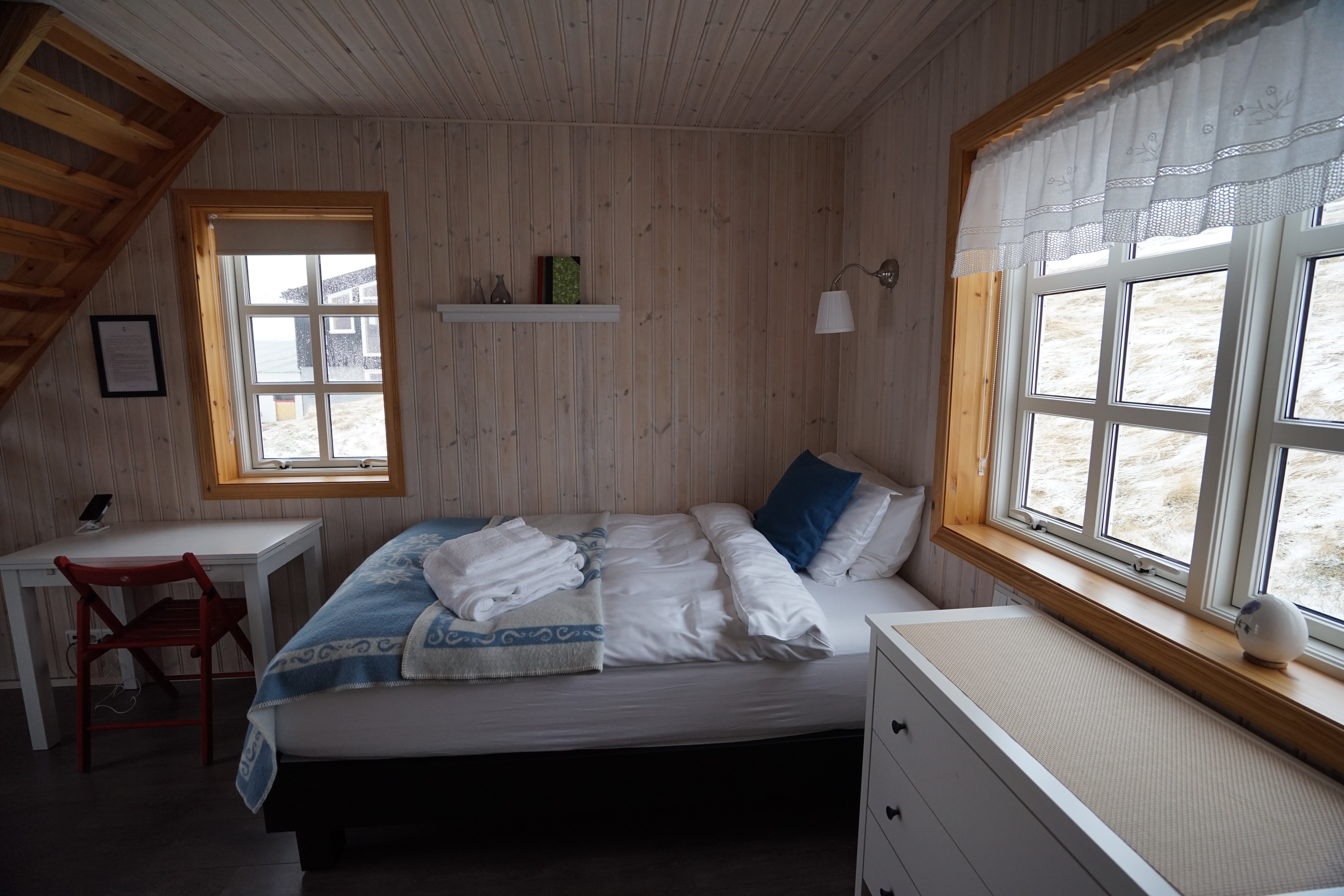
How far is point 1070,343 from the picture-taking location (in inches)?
65.1

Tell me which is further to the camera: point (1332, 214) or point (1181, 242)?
point (1181, 242)

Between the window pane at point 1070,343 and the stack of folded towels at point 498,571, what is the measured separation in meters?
1.60

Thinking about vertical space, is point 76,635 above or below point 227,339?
below

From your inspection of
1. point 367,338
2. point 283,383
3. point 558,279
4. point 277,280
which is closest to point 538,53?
point 558,279

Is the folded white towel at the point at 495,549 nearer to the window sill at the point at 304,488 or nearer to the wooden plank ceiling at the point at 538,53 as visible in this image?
the window sill at the point at 304,488

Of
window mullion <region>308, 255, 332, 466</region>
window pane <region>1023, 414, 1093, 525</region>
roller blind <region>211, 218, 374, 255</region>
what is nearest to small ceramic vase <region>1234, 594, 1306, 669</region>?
window pane <region>1023, 414, 1093, 525</region>

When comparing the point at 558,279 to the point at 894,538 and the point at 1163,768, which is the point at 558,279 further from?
the point at 1163,768

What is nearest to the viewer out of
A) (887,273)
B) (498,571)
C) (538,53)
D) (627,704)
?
(627,704)

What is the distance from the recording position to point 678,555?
228 cm

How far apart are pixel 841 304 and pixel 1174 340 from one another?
3.79 ft

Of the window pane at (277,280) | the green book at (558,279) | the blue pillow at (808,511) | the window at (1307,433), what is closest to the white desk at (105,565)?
A: the window pane at (277,280)

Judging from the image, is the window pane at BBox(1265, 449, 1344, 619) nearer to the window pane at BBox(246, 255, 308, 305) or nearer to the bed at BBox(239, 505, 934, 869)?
the bed at BBox(239, 505, 934, 869)

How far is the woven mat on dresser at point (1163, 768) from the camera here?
2.47 ft

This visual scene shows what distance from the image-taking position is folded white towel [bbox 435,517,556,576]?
1931mm
